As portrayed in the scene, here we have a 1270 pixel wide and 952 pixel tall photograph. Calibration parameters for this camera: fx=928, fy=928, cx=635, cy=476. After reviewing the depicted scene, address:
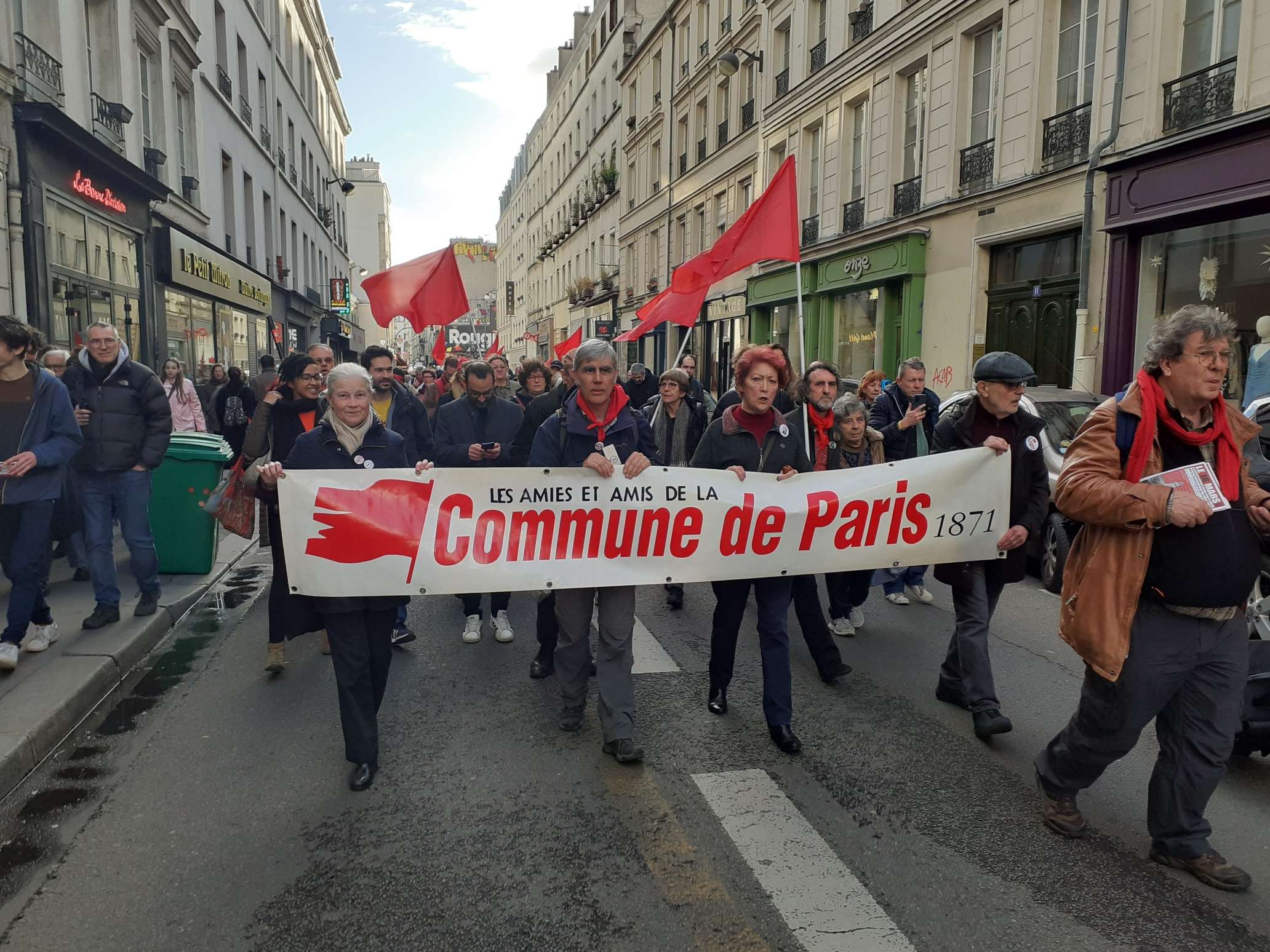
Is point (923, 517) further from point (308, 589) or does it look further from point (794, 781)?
point (308, 589)

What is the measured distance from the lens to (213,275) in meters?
19.9

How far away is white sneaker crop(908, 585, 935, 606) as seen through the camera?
22.8ft

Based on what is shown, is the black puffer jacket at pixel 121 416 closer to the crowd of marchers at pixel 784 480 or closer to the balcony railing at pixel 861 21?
the crowd of marchers at pixel 784 480

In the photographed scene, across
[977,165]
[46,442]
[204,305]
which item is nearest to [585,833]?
[46,442]

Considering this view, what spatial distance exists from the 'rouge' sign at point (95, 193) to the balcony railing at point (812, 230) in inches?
591

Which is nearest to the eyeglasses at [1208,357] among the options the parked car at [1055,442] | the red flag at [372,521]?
the red flag at [372,521]

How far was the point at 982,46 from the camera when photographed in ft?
55.1

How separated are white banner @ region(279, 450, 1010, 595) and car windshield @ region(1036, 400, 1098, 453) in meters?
3.66

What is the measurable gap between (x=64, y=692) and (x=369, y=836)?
2.21 m

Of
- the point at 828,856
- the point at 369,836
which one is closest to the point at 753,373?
the point at 828,856

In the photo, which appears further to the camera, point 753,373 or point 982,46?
point 982,46

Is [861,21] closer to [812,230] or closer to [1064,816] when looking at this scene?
[812,230]

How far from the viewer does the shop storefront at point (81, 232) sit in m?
11.4

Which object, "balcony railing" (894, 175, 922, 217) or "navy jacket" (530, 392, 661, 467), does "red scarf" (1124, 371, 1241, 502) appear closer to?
"navy jacket" (530, 392, 661, 467)
